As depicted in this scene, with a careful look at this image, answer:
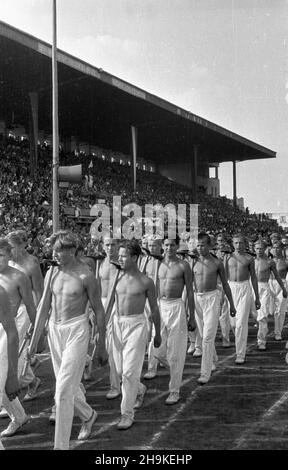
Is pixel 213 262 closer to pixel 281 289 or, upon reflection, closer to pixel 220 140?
pixel 281 289

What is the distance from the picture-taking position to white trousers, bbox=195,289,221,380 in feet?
25.1

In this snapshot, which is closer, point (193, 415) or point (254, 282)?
point (193, 415)

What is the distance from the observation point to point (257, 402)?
22.0ft

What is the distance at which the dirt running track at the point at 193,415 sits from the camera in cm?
529

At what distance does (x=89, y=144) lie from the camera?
1724 inches

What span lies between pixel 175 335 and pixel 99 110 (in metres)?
28.1

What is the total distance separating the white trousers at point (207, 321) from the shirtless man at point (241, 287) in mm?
803

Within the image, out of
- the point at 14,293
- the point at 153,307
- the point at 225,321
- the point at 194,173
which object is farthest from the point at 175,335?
A: the point at 194,173

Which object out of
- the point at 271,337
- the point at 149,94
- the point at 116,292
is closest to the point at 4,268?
the point at 116,292

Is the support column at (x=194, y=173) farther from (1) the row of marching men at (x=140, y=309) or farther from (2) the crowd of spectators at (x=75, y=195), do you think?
(1) the row of marching men at (x=140, y=309)

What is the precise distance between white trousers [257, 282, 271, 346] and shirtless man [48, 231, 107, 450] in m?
5.65

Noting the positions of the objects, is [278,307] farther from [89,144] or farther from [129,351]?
[89,144]

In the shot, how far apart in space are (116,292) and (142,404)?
1496mm

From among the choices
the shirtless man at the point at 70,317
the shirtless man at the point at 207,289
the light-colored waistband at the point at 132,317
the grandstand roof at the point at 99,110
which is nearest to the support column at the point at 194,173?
the grandstand roof at the point at 99,110
